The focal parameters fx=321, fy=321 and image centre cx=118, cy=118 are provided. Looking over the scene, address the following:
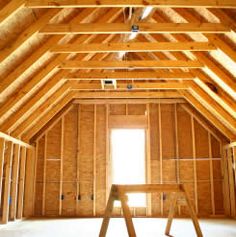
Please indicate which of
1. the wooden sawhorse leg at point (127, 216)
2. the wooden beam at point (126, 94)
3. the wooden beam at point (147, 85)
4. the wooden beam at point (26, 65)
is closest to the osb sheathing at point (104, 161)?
the wooden beam at point (126, 94)

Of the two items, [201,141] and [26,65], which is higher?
[26,65]

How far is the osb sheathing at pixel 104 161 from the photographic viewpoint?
867 cm

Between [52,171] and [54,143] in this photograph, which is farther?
[54,143]

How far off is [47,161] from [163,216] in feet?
11.4

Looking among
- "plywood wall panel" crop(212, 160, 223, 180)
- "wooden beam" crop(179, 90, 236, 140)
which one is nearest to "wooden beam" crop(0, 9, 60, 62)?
"wooden beam" crop(179, 90, 236, 140)

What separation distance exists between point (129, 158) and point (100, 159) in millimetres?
810

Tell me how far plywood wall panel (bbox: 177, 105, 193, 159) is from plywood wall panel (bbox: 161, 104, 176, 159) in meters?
0.17

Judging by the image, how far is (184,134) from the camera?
9.12 m

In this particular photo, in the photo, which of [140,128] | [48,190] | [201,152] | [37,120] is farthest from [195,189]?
[37,120]

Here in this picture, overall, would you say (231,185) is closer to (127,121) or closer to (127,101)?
(127,121)

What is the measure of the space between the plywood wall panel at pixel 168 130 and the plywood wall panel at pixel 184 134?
0.56 feet

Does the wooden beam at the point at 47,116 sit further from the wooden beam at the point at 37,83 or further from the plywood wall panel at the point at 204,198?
the plywood wall panel at the point at 204,198

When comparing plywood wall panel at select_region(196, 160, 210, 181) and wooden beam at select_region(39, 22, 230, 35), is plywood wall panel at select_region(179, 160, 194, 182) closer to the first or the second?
plywood wall panel at select_region(196, 160, 210, 181)

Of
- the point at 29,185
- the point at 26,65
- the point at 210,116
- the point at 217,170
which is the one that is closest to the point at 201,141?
the point at 217,170
